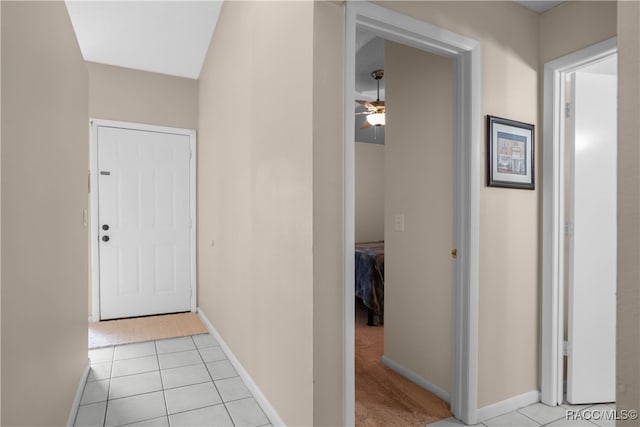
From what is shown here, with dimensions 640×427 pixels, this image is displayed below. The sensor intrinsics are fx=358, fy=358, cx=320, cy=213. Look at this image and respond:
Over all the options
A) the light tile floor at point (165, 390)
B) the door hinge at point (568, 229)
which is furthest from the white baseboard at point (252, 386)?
the door hinge at point (568, 229)

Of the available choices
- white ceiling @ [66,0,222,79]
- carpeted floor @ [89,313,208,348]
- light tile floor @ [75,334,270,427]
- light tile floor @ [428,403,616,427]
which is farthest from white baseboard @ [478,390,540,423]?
white ceiling @ [66,0,222,79]

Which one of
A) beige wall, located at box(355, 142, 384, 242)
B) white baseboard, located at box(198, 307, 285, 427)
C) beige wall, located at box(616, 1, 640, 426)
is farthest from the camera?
beige wall, located at box(355, 142, 384, 242)

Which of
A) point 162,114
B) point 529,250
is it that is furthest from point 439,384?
point 162,114

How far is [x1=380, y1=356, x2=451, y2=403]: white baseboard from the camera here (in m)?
2.28

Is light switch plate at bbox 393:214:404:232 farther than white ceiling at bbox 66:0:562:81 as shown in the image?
No

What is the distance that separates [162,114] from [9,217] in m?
3.49

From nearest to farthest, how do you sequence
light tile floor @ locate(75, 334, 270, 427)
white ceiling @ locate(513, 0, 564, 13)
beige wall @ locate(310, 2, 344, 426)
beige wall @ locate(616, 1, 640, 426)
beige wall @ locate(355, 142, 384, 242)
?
beige wall @ locate(616, 1, 640, 426) → beige wall @ locate(310, 2, 344, 426) → light tile floor @ locate(75, 334, 270, 427) → white ceiling @ locate(513, 0, 564, 13) → beige wall @ locate(355, 142, 384, 242)

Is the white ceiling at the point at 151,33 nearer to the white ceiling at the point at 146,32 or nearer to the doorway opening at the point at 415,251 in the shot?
the white ceiling at the point at 146,32

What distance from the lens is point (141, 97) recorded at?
4.12 metres

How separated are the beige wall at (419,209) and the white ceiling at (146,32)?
1772 mm

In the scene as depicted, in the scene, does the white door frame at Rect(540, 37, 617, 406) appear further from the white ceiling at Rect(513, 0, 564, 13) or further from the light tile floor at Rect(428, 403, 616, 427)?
the white ceiling at Rect(513, 0, 564, 13)

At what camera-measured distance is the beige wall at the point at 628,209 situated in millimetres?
583

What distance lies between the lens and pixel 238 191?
105 inches

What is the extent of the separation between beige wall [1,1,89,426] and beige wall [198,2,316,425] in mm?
999
